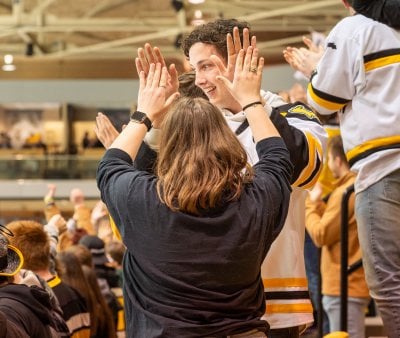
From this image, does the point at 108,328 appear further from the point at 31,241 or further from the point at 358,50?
the point at 358,50

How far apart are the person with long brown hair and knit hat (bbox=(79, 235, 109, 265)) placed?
4731mm

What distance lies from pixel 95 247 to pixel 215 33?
4616mm

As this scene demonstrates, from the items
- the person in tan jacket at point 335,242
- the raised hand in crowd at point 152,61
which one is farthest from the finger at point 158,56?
the person in tan jacket at point 335,242

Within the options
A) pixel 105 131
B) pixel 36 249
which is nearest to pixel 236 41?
pixel 105 131

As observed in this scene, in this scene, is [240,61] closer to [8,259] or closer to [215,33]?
[215,33]

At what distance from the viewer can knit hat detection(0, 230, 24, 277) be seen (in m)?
3.00

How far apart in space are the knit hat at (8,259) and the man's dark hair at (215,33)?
0.91 m

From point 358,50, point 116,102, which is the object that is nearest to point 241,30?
point 358,50

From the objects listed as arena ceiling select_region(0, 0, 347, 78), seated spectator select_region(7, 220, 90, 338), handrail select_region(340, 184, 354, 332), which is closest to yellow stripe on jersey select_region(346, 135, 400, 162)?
handrail select_region(340, 184, 354, 332)

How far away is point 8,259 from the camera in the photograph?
311 centimetres

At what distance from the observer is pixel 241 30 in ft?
9.96

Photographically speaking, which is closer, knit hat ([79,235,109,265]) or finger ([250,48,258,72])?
finger ([250,48,258,72])

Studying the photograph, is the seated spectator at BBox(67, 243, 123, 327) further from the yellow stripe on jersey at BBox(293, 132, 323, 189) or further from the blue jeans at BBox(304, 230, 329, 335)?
the yellow stripe on jersey at BBox(293, 132, 323, 189)

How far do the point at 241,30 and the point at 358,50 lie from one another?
0.48 m
